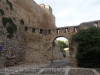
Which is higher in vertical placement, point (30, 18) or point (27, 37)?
point (30, 18)

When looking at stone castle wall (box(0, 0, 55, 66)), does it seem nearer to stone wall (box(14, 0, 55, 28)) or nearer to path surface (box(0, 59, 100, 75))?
stone wall (box(14, 0, 55, 28))

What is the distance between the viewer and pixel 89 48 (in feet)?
38.8

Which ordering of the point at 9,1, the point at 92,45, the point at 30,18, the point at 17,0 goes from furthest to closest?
the point at 30,18
the point at 17,0
the point at 9,1
the point at 92,45

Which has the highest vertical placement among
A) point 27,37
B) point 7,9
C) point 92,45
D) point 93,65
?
point 7,9

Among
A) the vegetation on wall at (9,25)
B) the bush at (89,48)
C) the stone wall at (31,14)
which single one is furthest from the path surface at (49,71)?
the stone wall at (31,14)

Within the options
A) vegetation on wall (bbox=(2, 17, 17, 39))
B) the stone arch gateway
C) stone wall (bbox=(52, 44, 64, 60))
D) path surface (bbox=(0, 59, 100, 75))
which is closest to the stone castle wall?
the stone arch gateway

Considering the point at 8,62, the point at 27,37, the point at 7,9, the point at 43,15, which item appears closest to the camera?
the point at 8,62

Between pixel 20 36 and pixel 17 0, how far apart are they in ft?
18.4

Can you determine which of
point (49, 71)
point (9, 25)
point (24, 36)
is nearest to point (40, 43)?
point (24, 36)

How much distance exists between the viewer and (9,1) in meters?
16.3

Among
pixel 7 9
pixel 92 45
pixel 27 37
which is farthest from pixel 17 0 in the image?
pixel 92 45

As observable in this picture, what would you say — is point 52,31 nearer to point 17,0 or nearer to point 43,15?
point 17,0

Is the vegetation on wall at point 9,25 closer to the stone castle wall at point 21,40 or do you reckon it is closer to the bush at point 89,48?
the stone castle wall at point 21,40

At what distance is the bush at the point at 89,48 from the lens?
11.8 meters
